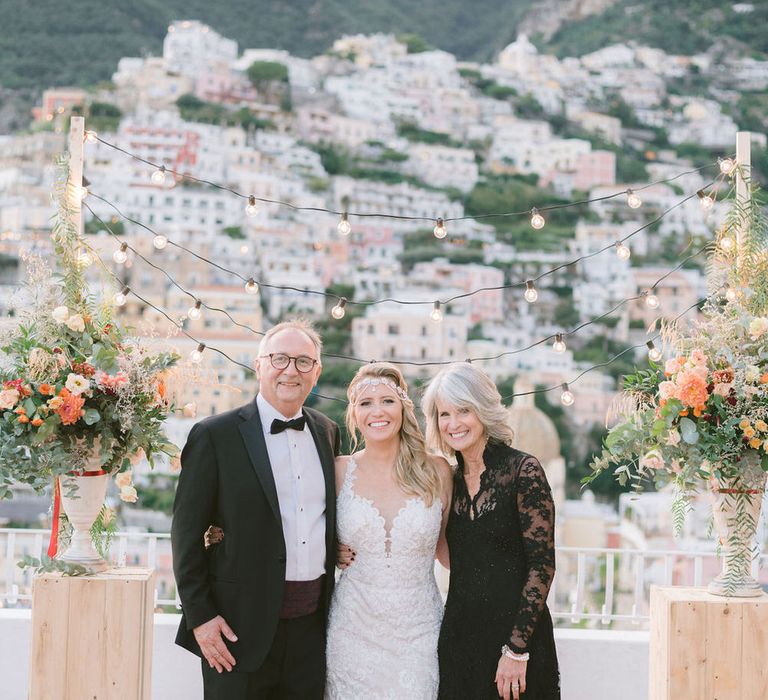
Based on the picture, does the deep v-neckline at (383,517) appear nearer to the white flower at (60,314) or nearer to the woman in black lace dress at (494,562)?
the woman in black lace dress at (494,562)

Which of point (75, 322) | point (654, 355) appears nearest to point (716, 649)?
point (654, 355)

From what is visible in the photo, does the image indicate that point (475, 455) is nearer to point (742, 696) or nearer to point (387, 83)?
point (742, 696)

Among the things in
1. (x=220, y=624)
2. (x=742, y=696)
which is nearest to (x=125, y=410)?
(x=220, y=624)

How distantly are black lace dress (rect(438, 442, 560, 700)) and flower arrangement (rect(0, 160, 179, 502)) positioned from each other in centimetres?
84

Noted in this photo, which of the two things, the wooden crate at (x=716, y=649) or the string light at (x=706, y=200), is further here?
the string light at (x=706, y=200)

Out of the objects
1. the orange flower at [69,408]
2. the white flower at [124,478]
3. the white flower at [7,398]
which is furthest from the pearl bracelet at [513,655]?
the white flower at [7,398]

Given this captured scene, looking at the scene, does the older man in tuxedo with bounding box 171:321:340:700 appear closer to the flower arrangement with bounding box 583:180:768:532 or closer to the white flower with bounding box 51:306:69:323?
the white flower with bounding box 51:306:69:323

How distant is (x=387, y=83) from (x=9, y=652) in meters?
64.9

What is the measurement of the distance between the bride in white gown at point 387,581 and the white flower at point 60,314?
0.81 metres

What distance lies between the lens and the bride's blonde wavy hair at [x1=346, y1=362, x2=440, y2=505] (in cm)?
266

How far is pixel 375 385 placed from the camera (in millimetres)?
2686

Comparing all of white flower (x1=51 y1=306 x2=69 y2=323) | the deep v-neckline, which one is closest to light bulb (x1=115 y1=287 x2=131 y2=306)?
white flower (x1=51 y1=306 x2=69 y2=323)

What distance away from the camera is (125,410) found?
2.67 m

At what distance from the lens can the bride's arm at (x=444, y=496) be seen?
2674 mm
